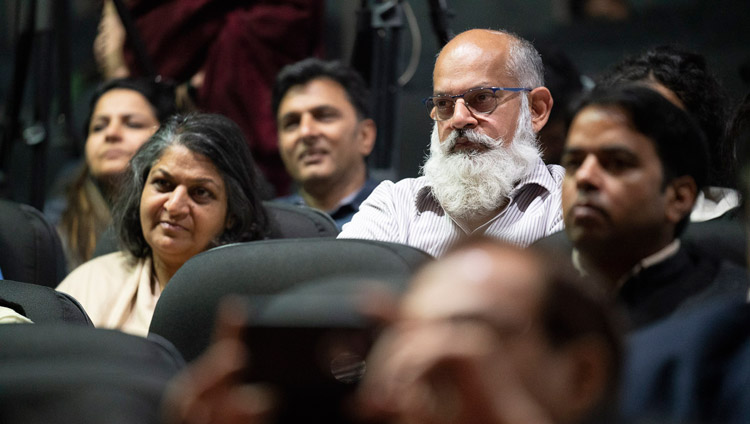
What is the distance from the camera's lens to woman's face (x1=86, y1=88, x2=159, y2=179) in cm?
257

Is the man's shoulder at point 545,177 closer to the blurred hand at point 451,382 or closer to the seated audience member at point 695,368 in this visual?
the seated audience member at point 695,368

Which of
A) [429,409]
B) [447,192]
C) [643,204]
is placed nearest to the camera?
[429,409]

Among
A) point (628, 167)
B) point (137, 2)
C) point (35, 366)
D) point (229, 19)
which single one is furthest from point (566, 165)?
point (137, 2)

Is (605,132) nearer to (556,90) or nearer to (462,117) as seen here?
(462,117)

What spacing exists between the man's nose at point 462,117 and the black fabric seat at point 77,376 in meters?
0.89

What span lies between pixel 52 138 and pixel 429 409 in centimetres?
276

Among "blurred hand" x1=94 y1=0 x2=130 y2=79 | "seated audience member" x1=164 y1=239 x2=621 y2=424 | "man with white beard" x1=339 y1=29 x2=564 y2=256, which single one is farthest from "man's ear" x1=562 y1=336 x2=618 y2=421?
"blurred hand" x1=94 y1=0 x2=130 y2=79

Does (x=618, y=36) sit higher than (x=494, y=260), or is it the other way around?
(x=494, y=260)

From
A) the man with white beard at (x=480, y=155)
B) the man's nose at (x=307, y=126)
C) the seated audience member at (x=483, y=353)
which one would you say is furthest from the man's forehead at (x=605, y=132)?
the man's nose at (x=307, y=126)

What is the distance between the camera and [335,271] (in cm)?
127

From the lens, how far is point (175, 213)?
6.35 ft

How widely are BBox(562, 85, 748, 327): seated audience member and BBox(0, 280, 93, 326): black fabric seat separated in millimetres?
746

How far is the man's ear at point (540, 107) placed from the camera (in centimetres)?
188

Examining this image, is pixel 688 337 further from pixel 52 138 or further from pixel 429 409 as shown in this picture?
pixel 52 138
